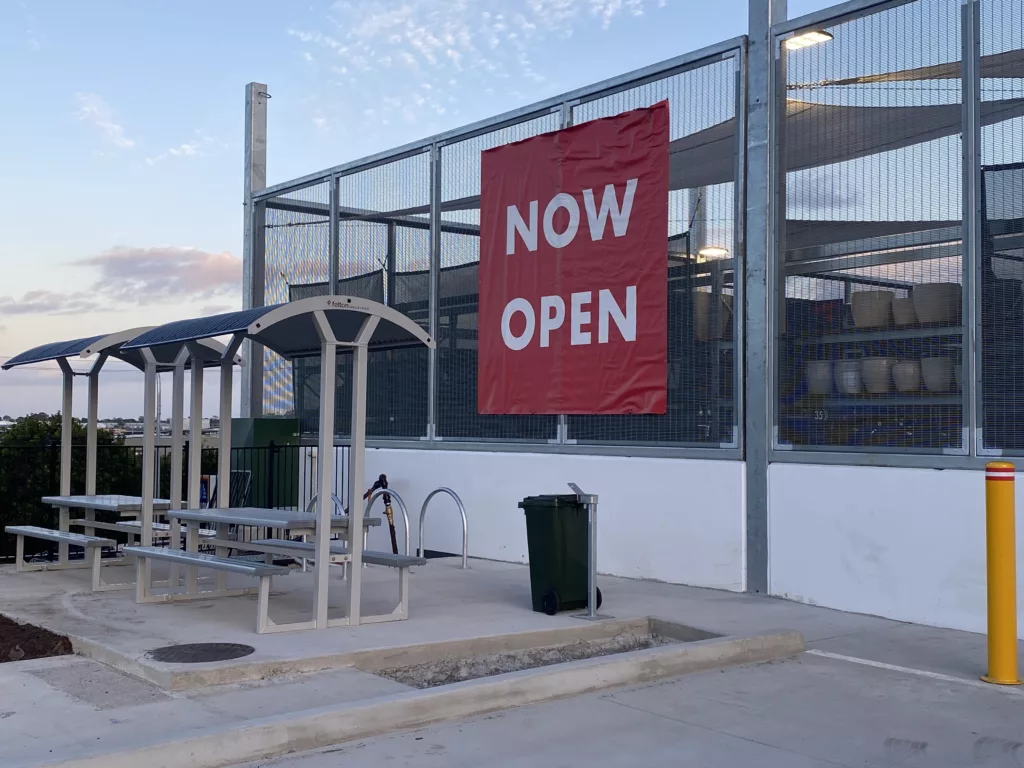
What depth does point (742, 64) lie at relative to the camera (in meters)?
11.4

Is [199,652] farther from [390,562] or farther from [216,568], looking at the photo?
[390,562]

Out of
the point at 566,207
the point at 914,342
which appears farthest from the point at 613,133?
the point at 914,342

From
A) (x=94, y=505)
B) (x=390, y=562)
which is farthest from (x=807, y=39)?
(x=94, y=505)

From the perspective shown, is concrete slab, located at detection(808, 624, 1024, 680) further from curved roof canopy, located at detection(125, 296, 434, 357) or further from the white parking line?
curved roof canopy, located at detection(125, 296, 434, 357)

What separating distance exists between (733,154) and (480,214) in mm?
4287

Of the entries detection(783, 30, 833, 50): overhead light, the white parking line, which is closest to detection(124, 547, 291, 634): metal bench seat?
the white parking line

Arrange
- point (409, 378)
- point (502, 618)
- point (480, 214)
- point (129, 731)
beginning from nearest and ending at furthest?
point (129, 731) < point (502, 618) < point (480, 214) < point (409, 378)

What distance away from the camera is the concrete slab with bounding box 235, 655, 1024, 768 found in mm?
5504

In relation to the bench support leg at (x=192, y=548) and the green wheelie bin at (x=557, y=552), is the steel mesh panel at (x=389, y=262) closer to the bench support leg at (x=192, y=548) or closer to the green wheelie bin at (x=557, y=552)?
the bench support leg at (x=192, y=548)

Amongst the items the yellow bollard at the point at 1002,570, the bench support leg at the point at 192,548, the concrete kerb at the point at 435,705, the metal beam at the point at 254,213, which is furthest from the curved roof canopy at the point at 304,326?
the metal beam at the point at 254,213

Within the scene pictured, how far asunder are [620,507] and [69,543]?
6132 mm

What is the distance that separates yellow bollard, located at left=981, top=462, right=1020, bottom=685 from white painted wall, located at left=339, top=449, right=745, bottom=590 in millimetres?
3878

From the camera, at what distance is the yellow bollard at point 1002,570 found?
714cm

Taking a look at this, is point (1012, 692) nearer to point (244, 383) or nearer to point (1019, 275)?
point (1019, 275)
